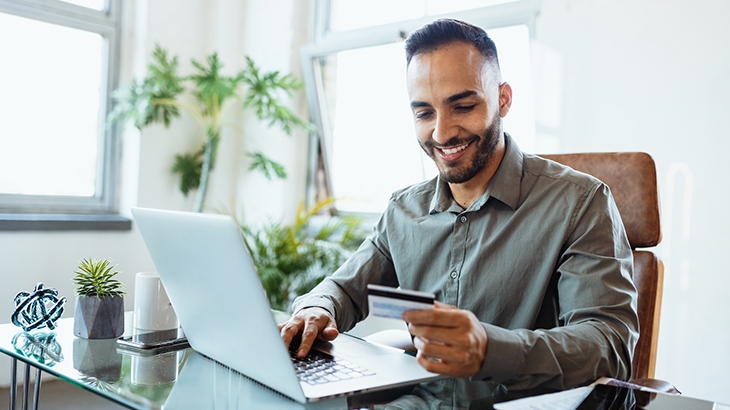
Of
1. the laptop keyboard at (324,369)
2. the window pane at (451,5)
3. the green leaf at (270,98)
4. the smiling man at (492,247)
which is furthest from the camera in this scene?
the green leaf at (270,98)

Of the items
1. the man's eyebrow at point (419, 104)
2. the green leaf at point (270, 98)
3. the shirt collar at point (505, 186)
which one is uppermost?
the green leaf at point (270, 98)

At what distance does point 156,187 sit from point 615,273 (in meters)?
2.94

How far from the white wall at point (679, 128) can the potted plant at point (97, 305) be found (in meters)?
1.93

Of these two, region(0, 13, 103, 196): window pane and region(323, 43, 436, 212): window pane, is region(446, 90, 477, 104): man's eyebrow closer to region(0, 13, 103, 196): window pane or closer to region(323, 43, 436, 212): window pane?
region(323, 43, 436, 212): window pane

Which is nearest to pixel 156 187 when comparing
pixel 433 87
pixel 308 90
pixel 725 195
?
pixel 308 90

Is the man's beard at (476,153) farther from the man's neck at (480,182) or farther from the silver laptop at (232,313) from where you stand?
the silver laptop at (232,313)

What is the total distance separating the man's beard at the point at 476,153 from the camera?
4.90 feet

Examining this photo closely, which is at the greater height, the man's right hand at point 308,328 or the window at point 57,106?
the window at point 57,106

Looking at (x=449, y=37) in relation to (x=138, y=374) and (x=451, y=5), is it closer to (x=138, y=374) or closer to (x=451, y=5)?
(x=138, y=374)

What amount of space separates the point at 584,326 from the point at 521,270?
295mm

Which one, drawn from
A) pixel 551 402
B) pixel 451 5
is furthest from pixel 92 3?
pixel 551 402

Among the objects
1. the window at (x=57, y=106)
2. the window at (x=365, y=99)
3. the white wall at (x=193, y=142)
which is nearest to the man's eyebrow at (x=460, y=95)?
the window at (x=365, y=99)

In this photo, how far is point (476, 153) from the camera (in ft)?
4.95

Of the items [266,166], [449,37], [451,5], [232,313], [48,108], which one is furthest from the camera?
[266,166]
